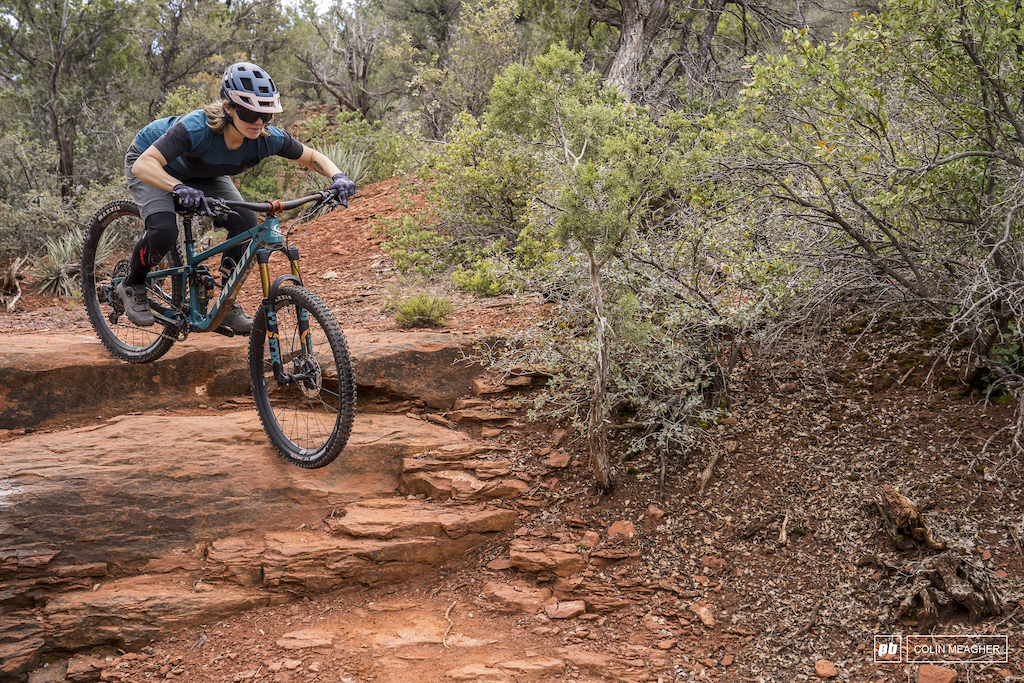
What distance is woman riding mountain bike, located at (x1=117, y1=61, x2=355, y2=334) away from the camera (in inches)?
152

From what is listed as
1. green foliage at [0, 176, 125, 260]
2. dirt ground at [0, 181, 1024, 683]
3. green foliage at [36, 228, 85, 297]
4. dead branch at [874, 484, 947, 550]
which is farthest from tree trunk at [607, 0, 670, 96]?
green foliage at [0, 176, 125, 260]

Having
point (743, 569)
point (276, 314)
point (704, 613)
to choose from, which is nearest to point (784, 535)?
point (743, 569)

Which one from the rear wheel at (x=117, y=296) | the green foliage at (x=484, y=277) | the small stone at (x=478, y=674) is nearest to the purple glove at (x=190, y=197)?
the rear wheel at (x=117, y=296)

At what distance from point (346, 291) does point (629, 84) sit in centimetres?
446

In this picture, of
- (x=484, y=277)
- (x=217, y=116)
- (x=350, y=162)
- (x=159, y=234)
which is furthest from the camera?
(x=350, y=162)

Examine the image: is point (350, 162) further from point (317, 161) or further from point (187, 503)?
point (187, 503)

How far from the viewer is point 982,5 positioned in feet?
12.8

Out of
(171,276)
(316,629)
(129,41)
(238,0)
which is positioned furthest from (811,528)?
(238,0)

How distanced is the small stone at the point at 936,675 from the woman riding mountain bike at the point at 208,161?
12.0 ft

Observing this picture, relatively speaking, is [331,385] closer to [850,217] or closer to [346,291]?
[346,291]

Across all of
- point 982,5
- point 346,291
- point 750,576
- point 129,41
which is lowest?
point 750,576

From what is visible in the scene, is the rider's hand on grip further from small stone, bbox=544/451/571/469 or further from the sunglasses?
small stone, bbox=544/451/571/469

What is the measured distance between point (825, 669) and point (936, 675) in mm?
459

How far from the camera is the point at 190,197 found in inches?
150
